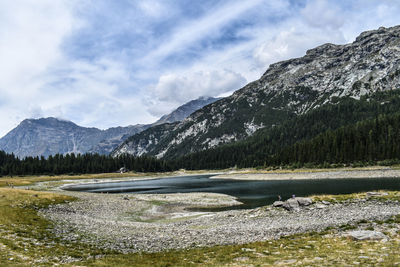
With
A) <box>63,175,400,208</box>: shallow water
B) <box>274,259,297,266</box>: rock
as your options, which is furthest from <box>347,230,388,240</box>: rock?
<box>63,175,400,208</box>: shallow water

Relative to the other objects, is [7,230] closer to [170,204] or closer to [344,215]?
[344,215]

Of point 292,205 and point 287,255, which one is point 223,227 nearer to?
point 292,205

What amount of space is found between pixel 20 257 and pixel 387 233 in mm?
24376

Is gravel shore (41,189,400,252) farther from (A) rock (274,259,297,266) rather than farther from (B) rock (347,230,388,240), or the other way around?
(A) rock (274,259,297,266)

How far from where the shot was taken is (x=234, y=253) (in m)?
17.8

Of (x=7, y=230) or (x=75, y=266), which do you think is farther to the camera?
(x=7, y=230)

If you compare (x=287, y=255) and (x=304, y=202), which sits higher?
(x=287, y=255)

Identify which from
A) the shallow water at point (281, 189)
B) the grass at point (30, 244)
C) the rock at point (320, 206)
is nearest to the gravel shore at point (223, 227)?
the rock at point (320, 206)

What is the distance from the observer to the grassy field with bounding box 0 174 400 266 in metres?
14.0

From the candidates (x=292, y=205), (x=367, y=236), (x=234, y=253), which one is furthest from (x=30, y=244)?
(x=292, y=205)

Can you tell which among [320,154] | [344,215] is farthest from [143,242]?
[320,154]

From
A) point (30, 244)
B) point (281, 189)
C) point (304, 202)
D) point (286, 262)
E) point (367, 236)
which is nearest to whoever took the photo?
point (286, 262)

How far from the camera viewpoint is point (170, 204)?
194 feet

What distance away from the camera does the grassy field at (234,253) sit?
14.0 meters
